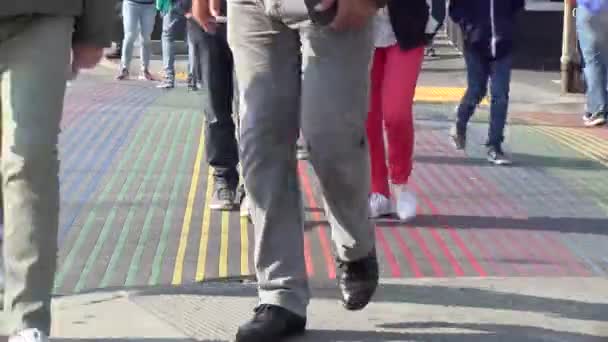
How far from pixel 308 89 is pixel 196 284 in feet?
4.42

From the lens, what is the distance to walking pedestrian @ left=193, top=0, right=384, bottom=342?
4.04 meters

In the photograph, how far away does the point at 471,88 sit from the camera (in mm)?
8766

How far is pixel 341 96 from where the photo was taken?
13.2 ft

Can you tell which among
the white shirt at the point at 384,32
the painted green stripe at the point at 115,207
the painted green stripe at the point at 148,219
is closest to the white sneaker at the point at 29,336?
the painted green stripe at the point at 115,207

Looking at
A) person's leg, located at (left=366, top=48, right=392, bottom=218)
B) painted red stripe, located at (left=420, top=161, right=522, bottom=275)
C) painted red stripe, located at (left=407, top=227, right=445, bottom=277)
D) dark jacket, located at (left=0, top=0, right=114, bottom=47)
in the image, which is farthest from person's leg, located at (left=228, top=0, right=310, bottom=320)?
person's leg, located at (left=366, top=48, right=392, bottom=218)

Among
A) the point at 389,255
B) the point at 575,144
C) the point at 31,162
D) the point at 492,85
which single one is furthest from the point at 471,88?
the point at 31,162

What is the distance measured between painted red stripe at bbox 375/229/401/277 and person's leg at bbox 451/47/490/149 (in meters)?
2.68

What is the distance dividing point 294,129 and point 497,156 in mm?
4539

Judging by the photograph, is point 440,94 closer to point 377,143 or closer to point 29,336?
point 377,143

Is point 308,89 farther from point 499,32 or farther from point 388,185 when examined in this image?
point 499,32

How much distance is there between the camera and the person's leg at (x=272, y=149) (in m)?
4.14

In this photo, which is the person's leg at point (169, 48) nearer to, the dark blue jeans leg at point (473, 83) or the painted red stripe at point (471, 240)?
the dark blue jeans leg at point (473, 83)

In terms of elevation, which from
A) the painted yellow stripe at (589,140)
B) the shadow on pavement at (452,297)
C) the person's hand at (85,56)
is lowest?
the painted yellow stripe at (589,140)

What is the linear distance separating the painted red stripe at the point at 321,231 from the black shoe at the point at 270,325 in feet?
3.65
